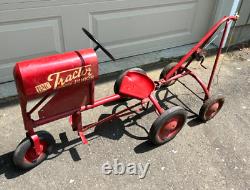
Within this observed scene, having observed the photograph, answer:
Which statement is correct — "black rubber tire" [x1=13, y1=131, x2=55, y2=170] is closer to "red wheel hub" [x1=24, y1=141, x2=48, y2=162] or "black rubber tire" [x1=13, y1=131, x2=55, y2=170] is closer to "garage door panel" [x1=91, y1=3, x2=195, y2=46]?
"red wheel hub" [x1=24, y1=141, x2=48, y2=162]

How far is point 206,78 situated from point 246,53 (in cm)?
137

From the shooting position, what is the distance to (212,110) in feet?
11.2

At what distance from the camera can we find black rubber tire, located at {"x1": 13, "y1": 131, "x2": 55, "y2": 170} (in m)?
2.61

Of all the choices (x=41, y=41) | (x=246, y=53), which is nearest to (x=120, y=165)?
(x=41, y=41)

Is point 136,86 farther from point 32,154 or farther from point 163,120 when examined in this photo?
point 32,154

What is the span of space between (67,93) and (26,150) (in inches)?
26.7

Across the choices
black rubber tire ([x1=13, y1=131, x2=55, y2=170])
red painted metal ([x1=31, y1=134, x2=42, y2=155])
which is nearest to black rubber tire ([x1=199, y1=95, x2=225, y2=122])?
black rubber tire ([x1=13, y1=131, x2=55, y2=170])

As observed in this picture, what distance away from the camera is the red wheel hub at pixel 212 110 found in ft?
11.0

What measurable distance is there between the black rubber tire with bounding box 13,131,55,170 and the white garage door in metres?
Answer: 1.52

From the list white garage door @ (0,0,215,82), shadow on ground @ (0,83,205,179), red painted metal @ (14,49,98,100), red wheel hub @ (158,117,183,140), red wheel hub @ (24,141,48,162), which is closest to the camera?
red painted metal @ (14,49,98,100)

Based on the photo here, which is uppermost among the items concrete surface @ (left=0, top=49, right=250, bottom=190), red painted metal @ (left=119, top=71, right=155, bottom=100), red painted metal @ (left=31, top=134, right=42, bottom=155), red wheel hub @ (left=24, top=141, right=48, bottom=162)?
red painted metal @ (left=119, top=71, right=155, bottom=100)

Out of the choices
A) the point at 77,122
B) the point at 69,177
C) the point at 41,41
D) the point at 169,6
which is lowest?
the point at 69,177

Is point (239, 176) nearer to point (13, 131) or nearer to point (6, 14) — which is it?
point (13, 131)

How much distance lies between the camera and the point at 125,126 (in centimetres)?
340
